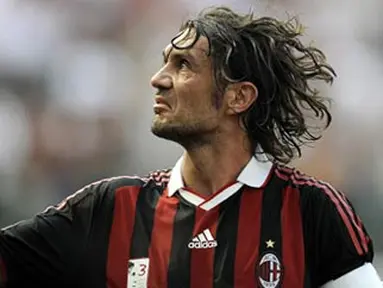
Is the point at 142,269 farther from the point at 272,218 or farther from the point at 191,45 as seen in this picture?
the point at 191,45

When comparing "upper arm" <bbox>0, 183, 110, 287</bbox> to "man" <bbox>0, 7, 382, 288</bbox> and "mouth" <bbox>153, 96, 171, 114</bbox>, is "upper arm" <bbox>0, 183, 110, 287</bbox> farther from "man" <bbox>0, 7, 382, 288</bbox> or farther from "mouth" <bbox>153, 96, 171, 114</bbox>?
"mouth" <bbox>153, 96, 171, 114</bbox>

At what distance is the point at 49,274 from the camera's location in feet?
3.70

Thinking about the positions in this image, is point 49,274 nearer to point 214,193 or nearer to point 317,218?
point 214,193

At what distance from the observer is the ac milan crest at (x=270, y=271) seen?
43.3 inches

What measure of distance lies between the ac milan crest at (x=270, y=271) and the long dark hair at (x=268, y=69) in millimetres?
181

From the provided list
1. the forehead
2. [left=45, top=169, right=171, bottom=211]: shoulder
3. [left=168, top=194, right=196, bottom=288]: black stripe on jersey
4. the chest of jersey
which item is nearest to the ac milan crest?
the chest of jersey

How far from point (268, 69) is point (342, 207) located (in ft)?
0.78

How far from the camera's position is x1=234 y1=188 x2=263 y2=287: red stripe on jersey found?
110 centimetres

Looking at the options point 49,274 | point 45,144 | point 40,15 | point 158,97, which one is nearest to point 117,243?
point 49,274

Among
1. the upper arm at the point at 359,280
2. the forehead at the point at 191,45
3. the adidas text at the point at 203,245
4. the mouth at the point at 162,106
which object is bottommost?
the upper arm at the point at 359,280

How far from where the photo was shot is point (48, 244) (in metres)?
1.12

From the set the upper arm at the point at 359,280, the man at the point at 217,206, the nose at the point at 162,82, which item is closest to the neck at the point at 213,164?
the man at the point at 217,206

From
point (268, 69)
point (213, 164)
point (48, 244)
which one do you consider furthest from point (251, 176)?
point (48, 244)

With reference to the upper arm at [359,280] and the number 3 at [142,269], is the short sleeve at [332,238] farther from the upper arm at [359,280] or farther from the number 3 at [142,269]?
the number 3 at [142,269]
